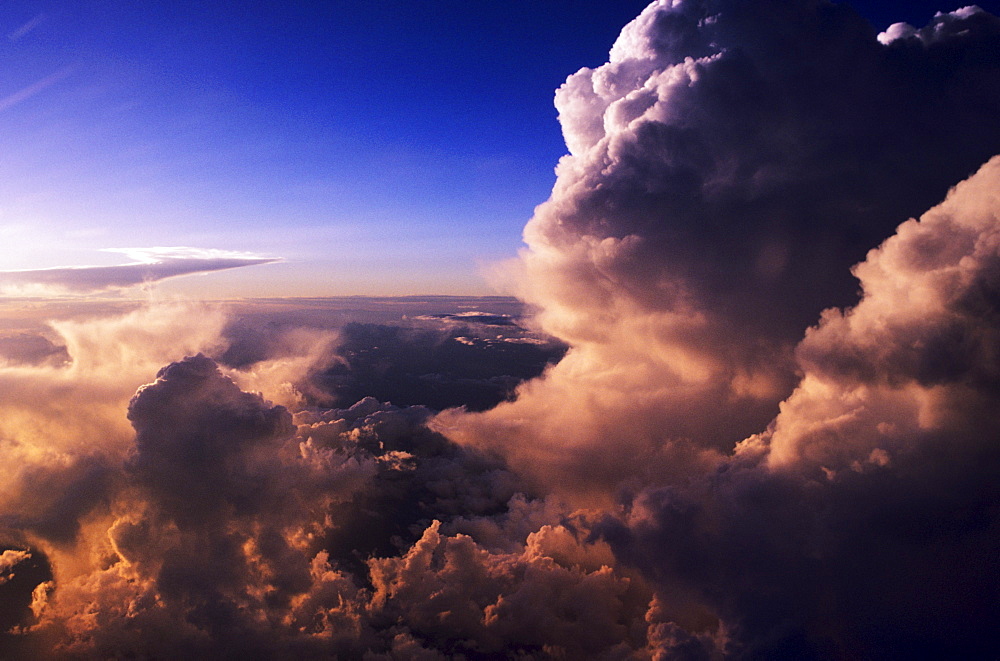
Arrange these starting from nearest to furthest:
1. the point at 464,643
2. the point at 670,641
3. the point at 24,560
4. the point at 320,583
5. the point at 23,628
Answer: the point at 670,641, the point at 320,583, the point at 464,643, the point at 23,628, the point at 24,560

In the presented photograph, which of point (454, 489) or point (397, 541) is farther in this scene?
point (454, 489)

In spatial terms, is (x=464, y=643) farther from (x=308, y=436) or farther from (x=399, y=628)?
(x=308, y=436)

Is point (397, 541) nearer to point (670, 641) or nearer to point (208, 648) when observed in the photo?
point (208, 648)

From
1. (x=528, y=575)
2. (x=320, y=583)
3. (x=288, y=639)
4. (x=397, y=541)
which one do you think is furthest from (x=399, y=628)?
(x=397, y=541)

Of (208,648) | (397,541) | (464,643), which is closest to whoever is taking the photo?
(208,648)

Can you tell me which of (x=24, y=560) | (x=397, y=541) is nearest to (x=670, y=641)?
(x=397, y=541)

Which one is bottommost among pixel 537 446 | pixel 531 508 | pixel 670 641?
pixel 531 508

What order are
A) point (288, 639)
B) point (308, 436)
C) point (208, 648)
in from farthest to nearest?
point (308, 436) → point (288, 639) → point (208, 648)

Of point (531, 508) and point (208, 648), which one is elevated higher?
point (208, 648)

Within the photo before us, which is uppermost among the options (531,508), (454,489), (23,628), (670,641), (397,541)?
(670,641)
